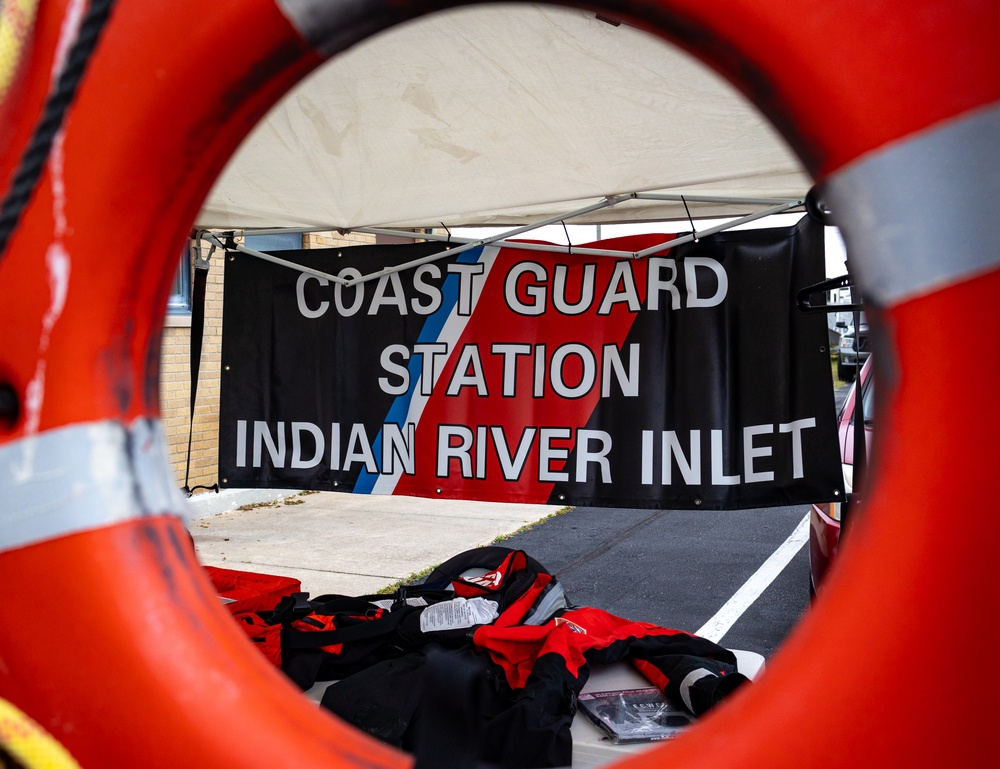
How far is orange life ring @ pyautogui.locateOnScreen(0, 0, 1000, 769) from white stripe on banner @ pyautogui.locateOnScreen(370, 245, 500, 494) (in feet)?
7.84

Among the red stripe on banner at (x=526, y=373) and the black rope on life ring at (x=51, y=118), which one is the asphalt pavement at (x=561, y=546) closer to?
the red stripe on banner at (x=526, y=373)

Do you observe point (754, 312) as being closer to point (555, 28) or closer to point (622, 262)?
point (622, 262)

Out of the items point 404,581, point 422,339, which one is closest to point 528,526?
point 404,581

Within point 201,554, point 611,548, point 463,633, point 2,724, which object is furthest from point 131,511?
point 611,548

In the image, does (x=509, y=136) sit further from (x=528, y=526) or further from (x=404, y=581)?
(x=528, y=526)

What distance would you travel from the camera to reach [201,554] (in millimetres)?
5211

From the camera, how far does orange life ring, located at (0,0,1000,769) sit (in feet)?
2.37

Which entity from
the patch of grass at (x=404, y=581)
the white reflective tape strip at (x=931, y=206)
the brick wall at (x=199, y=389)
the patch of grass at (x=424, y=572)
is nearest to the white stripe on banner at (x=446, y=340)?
the patch of grass at (x=424, y=572)

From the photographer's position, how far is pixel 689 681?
2088 millimetres

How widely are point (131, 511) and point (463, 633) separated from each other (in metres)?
1.55

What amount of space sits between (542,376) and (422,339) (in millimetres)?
550

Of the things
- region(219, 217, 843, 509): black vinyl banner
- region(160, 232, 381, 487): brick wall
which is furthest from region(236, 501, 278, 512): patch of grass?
region(219, 217, 843, 509): black vinyl banner

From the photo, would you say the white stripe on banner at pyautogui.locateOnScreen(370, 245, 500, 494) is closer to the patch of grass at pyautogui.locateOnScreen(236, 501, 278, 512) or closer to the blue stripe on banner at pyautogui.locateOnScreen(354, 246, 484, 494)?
the blue stripe on banner at pyautogui.locateOnScreen(354, 246, 484, 494)

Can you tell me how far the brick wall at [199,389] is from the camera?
6.09 metres
